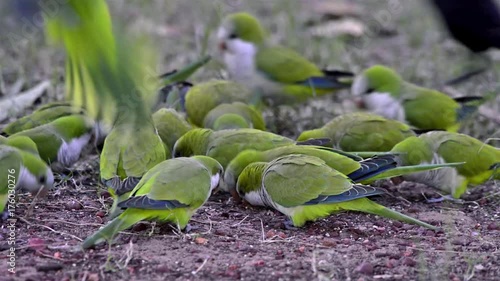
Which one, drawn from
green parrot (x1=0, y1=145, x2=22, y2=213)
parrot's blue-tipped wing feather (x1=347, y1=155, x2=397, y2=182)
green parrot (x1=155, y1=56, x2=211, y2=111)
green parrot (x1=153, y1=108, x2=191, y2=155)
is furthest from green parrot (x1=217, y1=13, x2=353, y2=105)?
green parrot (x1=0, y1=145, x2=22, y2=213)

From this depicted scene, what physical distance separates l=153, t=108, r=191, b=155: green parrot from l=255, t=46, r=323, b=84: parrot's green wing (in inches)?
53.8

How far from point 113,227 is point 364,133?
6.11 ft

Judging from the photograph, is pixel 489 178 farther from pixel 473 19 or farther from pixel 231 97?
pixel 473 19

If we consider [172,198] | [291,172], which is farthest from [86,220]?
[291,172]

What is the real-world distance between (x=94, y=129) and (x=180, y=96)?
0.96m

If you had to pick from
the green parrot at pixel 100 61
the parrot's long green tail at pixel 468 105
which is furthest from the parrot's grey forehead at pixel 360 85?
the green parrot at pixel 100 61

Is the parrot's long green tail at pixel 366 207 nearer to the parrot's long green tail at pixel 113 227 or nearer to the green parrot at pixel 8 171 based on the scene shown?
the parrot's long green tail at pixel 113 227

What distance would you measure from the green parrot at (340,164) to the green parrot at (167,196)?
0.37 metres

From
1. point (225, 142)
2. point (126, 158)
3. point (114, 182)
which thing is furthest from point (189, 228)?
point (225, 142)

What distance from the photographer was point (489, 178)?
418 cm

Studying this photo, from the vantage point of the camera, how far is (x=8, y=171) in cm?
335

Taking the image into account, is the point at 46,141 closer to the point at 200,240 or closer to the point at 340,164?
the point at 200,240

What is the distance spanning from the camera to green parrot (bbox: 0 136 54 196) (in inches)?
140

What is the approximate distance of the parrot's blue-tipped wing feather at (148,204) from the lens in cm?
300
